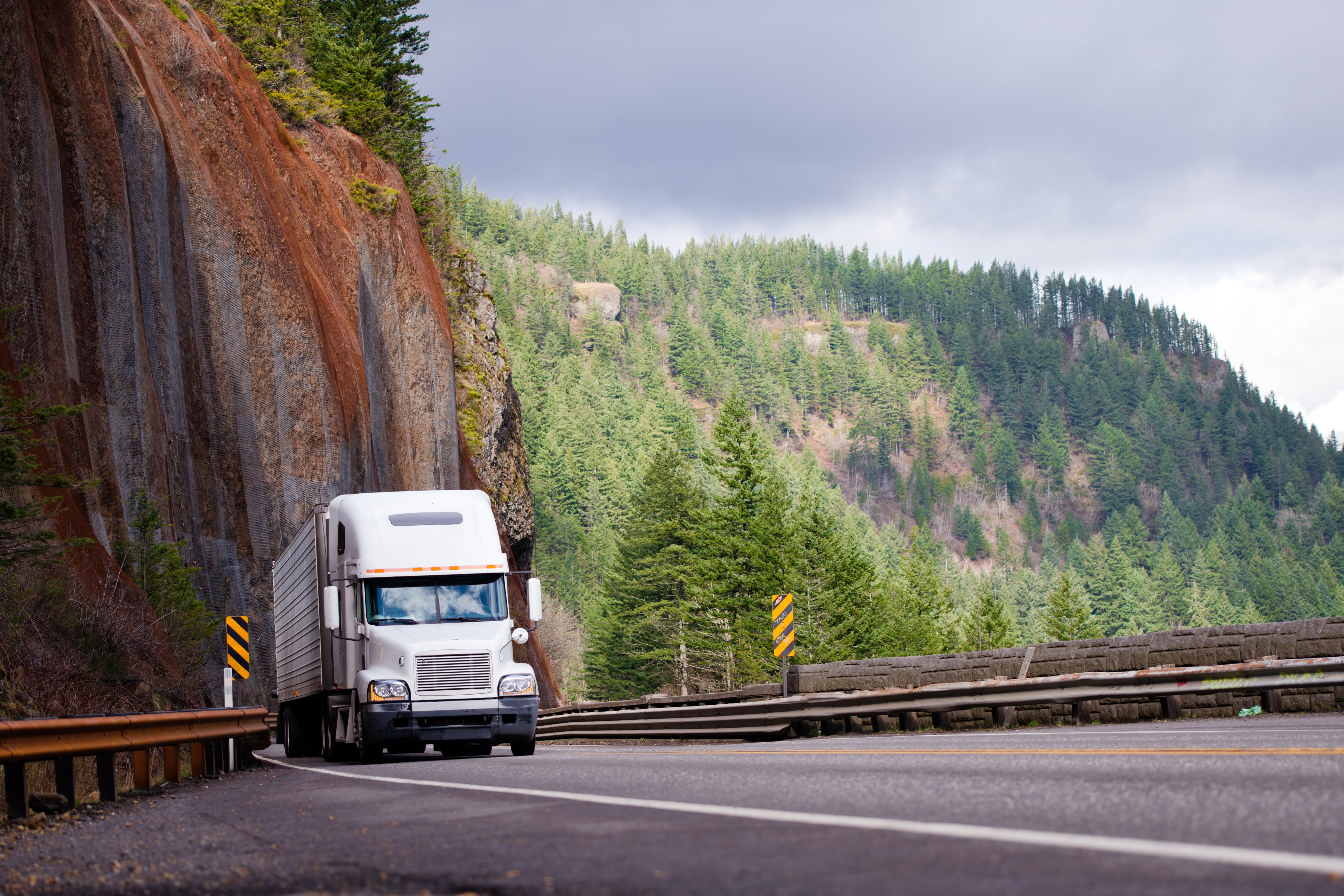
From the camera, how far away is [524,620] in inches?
1646

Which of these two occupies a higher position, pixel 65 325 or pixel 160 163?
pixel 160 163

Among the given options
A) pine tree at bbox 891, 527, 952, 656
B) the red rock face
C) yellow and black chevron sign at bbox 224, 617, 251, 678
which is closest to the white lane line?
the red rock face

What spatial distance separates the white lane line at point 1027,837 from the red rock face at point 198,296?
53.0 ft

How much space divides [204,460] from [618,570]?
A: 34246 millimetres

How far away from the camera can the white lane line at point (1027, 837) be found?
4.34 m

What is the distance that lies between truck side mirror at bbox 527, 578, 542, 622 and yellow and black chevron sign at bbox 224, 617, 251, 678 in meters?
10.1

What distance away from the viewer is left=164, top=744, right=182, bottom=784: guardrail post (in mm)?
12422

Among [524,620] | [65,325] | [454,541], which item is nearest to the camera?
[454,541]

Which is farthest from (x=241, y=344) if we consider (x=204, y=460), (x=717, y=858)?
(x=717, y=858)

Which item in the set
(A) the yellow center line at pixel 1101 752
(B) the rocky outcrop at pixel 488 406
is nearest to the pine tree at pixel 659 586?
(B) the rocky outcrop at pixel 488 406

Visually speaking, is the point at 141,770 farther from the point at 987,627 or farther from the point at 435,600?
the point at 987,627

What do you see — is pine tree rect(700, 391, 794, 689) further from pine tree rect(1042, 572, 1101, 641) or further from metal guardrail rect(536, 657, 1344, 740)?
pine tree rect(1042, 572, 1101, 641)

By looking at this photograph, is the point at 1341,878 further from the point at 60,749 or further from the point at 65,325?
the point at 65,325

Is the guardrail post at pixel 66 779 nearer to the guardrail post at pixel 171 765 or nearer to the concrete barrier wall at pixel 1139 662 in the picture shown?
the guardrail post at pixel 171 765
